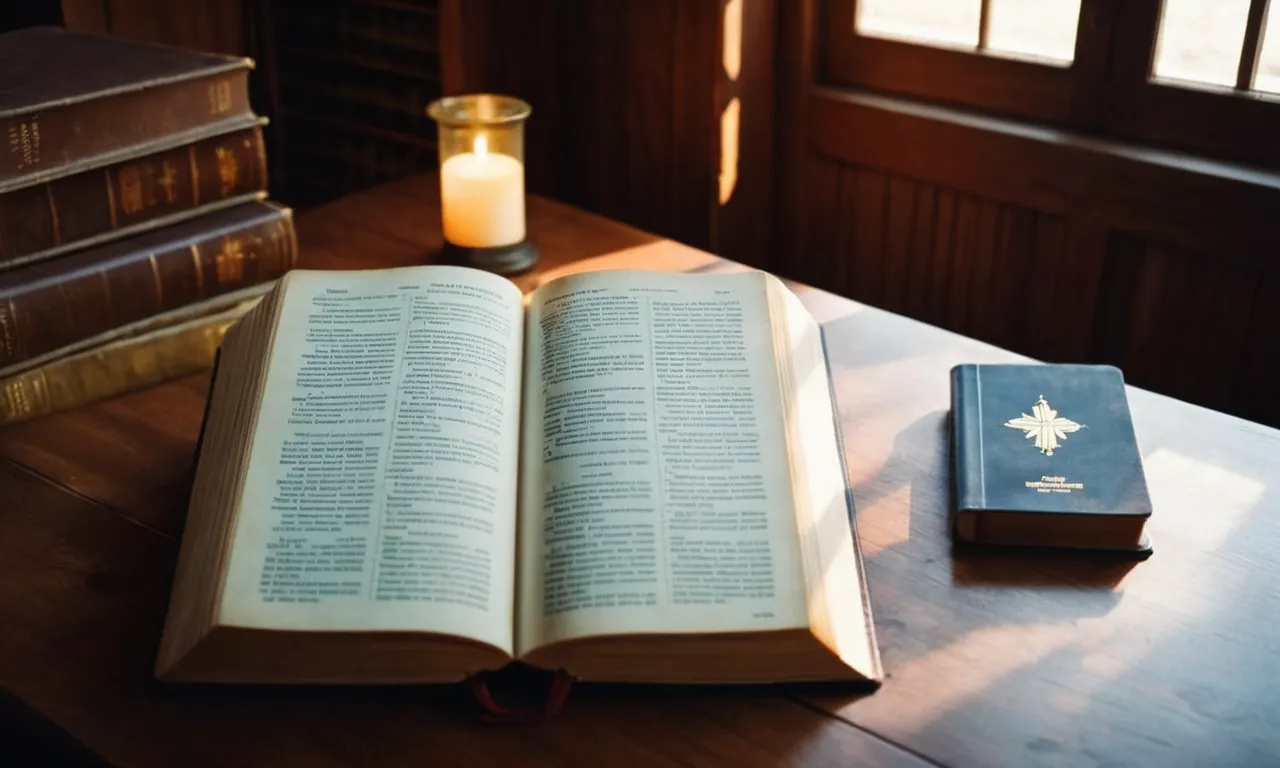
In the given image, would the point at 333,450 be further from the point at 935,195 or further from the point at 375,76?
the point at 375,76

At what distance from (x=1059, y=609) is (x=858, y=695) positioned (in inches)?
6.6

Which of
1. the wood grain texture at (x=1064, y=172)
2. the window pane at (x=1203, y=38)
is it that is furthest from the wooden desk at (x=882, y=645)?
the window pane at (x=1203, y=38)

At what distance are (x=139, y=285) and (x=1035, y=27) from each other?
123 centimetres

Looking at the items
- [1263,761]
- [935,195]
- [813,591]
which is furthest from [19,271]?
[935,195]

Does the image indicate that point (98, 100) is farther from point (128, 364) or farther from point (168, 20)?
point (168, 20)

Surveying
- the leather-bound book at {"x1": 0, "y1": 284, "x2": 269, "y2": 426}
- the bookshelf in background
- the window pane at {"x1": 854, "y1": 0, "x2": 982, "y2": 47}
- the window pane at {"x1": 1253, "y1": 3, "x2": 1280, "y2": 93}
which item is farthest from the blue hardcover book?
the bookshelf in background

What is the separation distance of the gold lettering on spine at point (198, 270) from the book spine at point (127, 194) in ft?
0.13

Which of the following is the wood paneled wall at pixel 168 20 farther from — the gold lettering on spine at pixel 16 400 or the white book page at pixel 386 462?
the white book page at pixel 386 462

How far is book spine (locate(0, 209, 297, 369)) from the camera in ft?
3.37

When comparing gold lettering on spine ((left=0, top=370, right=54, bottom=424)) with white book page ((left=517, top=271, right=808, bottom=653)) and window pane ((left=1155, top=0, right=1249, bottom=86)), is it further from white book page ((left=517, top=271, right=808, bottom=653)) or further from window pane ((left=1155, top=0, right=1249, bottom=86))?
window pane ((left=1155, top=0, right=1249, bottom=86))

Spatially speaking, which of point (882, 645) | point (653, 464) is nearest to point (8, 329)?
point (653, 464)

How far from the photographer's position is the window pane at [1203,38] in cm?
158

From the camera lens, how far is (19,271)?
1043mm

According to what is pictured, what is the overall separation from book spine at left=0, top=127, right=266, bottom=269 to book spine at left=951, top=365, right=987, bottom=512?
67cm
